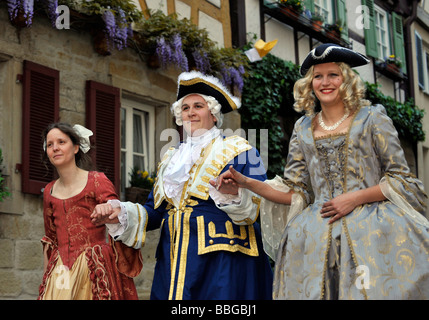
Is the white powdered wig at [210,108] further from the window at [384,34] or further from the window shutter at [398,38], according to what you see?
the window shutter at [398,38]

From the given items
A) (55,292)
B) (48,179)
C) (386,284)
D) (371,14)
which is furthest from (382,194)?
(371,14)

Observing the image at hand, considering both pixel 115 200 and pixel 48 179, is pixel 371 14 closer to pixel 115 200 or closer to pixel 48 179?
pixel 48 179

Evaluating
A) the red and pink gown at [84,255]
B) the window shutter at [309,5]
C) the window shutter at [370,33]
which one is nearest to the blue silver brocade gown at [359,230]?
the red and pink gown at [84,255]

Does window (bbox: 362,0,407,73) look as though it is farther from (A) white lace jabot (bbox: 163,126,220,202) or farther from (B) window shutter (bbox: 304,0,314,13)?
(A) white lace jabot (bbox: 163,126,220,202)

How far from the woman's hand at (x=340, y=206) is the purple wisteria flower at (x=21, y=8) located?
418 cm

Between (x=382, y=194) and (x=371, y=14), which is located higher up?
(x=371, y=14)

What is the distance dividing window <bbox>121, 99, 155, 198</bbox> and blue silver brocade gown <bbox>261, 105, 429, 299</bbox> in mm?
4685

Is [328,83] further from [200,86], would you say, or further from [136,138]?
[136,138]

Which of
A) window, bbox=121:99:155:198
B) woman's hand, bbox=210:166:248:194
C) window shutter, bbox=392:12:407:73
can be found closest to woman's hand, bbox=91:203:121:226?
woman's hand, bbox=210:166:248:194

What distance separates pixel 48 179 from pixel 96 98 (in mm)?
1094

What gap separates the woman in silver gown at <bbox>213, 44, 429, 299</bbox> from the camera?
3199mm

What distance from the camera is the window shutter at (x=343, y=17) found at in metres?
12.9

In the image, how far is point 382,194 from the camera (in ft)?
11.0

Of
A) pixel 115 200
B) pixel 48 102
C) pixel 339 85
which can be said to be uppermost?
pixel 48 102
